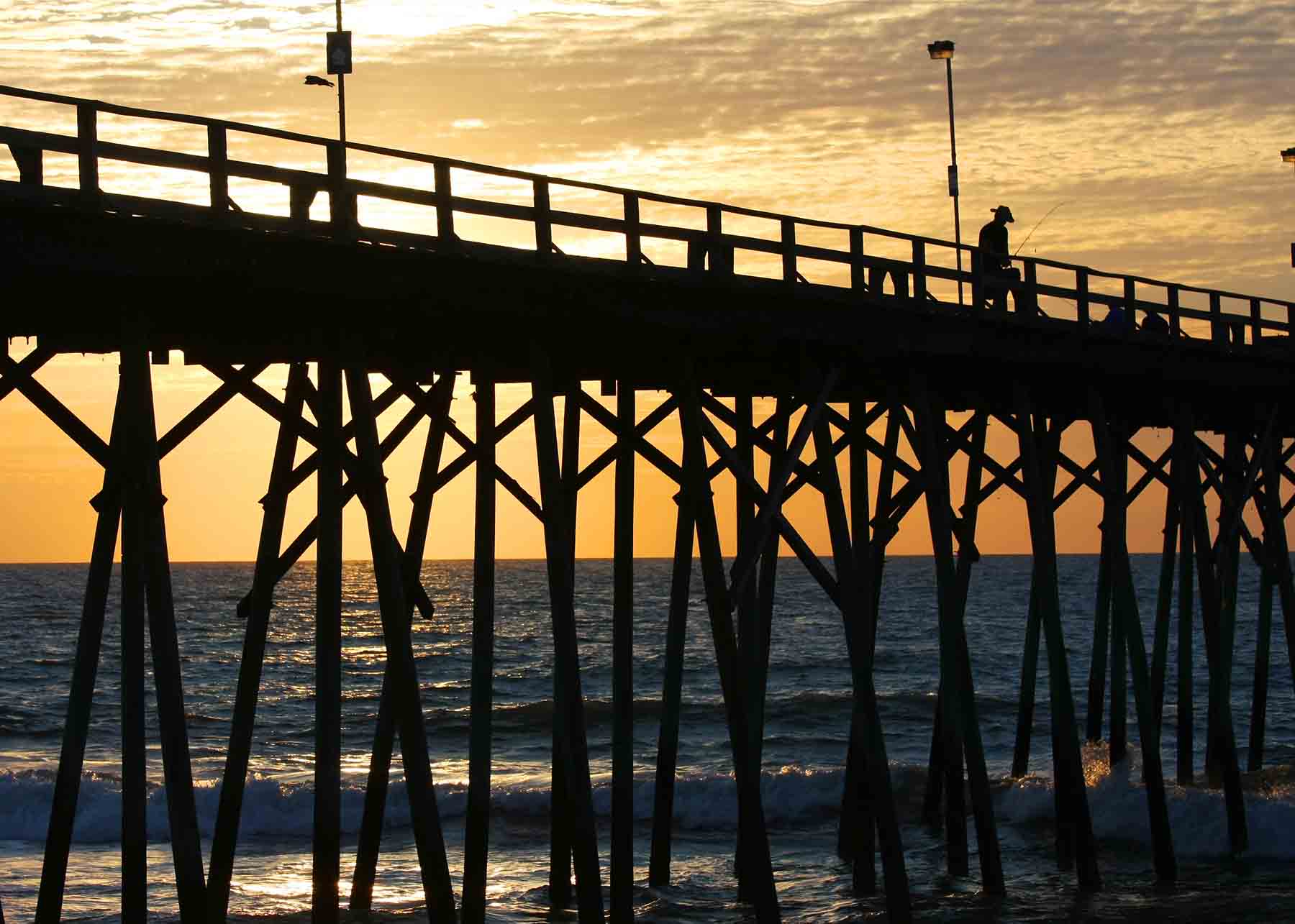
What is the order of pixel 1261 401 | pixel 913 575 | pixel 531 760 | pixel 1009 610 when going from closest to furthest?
pixel 1261 401 < pixel 531 760 < pixel 1009 610 < pixel 913 575

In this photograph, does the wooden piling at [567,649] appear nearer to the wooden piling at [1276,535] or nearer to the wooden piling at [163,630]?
the wooden piling at [163,630]

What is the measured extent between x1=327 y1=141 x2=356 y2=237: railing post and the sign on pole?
133 inches

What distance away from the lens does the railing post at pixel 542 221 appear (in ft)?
54.1

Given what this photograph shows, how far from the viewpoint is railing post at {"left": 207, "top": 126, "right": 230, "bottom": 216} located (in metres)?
14.2

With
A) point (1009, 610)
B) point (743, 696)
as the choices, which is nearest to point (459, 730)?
point (743, 696)

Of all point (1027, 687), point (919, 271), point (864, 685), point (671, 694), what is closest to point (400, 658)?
point (864, 685)

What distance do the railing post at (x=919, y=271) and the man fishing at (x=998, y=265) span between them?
90cm

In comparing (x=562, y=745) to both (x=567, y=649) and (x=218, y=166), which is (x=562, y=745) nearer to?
(x=567, y=649)

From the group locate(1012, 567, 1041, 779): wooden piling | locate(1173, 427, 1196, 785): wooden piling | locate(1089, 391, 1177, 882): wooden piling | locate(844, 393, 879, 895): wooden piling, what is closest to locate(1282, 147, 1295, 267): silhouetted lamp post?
locate(1173, 427, 1196, 785): wooden piling

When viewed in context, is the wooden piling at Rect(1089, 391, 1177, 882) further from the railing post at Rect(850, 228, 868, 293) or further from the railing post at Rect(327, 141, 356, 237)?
the railing post at Rect(327, 141, 356, 237)

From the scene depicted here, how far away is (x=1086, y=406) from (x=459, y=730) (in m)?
28.0

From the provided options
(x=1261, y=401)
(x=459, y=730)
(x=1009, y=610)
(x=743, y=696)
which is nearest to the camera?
(x=743, y=696)

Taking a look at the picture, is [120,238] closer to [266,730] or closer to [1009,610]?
[266,730]

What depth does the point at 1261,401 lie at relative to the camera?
2645 cm
